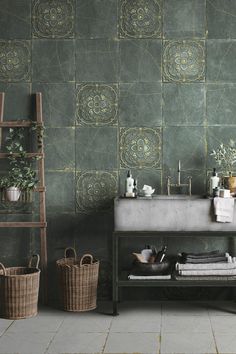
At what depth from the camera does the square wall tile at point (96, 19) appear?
18.8ft

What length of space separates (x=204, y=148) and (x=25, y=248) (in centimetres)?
194

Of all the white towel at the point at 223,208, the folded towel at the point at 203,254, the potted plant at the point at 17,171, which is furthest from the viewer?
the potted plant at the point at 17,171

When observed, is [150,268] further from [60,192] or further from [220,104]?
[220,104]

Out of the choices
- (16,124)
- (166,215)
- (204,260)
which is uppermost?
(16,124)

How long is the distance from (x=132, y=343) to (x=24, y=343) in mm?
797

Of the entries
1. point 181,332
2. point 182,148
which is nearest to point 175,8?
point 182,148

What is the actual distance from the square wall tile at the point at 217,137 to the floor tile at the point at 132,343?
5.92 ft

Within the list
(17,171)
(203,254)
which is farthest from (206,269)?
(17,171)

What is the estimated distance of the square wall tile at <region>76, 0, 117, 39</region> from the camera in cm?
574

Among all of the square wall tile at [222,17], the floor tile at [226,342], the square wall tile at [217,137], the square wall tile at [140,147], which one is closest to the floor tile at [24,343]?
the floor tile at [226,342]

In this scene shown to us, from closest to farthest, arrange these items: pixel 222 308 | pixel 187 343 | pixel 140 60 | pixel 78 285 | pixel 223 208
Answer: pixel 187 343
pixel 223 208
pixel 78 285
pixel 222 308
pixel 140 60

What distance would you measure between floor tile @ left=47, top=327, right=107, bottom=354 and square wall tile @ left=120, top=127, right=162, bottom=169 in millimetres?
1724

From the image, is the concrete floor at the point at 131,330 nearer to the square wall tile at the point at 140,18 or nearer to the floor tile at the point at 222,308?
the floor tile at the point at 222,308

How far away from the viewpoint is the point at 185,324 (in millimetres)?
4957
